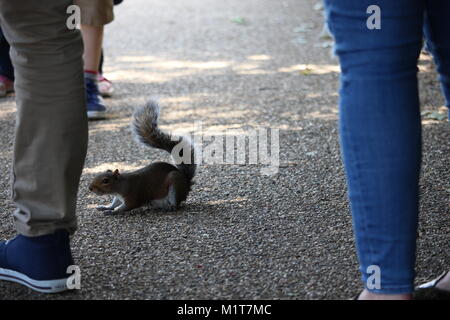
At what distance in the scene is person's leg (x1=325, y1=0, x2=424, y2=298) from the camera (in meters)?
1.67

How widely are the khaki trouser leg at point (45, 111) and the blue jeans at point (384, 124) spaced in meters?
0.73

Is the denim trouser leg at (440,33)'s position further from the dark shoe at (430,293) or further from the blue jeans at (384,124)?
the dark shoe at (430,293)

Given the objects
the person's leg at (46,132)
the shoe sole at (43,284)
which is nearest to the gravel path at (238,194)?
the shoe sole at (43,284)

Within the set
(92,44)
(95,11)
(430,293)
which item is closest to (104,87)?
(92,44)

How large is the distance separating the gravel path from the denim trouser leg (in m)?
0.61

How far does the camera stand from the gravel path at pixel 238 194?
219cm

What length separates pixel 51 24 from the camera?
195 cm

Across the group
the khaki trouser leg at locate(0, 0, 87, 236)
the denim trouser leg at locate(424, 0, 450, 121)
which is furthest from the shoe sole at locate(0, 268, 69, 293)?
the denim trouser leg at locate(424, 0, 450, 121)

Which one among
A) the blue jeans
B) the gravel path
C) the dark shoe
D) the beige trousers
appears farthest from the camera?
the beige trousers

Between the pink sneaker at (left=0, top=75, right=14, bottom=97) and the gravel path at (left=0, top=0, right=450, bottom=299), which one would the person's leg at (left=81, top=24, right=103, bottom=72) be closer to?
the gravel path at (left=0, top=0, right=450, bottom=299)

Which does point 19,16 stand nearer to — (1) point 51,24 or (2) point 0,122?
(1) point 51,24

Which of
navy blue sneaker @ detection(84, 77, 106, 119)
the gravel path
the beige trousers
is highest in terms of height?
the beige trousers

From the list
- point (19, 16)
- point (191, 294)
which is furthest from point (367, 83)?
point (19, 16)

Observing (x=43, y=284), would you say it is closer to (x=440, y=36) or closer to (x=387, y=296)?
(x=387, y=296)
